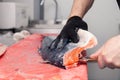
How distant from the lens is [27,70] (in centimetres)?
73

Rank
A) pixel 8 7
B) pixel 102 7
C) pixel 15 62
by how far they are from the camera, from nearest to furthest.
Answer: pixel 15 62, pixel 8 7, pixel 102 7

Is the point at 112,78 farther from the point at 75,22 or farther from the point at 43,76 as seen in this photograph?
the point at 43,76

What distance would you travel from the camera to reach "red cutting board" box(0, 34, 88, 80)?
669 millimetres

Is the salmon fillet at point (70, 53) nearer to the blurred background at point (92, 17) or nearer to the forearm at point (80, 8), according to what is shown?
the forearm at point (80, 8)

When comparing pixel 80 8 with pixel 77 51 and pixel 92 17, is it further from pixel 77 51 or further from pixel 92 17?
pixel 92 17

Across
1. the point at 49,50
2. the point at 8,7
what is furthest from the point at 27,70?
the point at 8,7

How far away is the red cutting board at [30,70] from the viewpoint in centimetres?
67

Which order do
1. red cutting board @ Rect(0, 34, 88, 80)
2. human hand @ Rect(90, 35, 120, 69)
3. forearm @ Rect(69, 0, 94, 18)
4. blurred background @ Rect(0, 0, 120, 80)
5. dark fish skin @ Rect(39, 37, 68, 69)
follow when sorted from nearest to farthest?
human hand @ Rect(90, 35, 120, 69) < red cutting board @ Rect(0, 34, 88, 80) < dark fish skin @ Rect(39, 37, 68, 69) < forearm @ Rect(69, 0, 94, 18) < blurred background @ Rect(0, 0, 120, 80)

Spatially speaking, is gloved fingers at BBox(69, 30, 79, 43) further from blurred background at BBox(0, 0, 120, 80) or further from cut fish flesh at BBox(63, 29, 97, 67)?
blurred background at BBox(0, 0, 120, 80)

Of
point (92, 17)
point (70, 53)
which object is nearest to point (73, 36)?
point (70, 53)

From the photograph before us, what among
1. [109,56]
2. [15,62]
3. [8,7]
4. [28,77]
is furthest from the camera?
[8,7]

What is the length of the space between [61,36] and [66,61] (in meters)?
0.15

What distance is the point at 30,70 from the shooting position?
2.40 feet

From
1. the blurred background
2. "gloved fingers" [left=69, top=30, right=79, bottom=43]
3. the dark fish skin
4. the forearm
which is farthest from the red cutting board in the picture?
the blurred background
